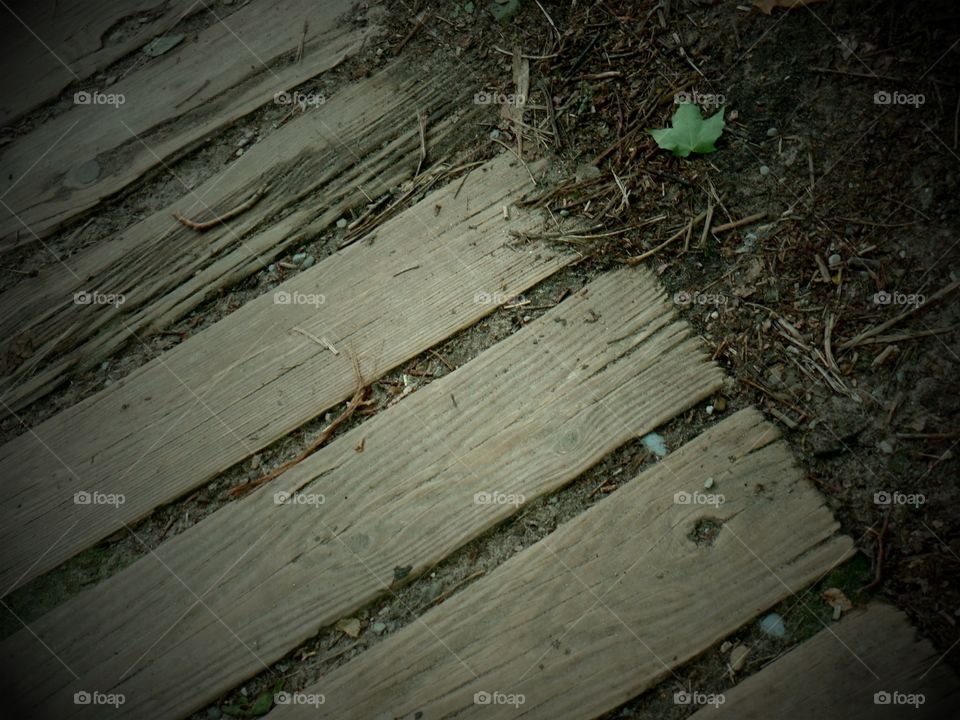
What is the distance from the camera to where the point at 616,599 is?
1607 mm

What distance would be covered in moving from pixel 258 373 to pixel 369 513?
1.73ft

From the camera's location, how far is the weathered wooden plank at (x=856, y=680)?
1485 mm

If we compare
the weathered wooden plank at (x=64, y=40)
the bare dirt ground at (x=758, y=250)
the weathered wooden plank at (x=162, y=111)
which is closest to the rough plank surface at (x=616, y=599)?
the bare dirt ground at (x=758, y=250)

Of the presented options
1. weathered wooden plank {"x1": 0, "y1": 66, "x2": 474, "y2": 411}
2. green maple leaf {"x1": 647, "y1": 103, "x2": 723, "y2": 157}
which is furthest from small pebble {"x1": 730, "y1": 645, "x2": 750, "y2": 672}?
weathered wooden plank {"x1": 0, "y1": 66, "x2": 474, "y2": 411}

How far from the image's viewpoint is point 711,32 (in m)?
1.99

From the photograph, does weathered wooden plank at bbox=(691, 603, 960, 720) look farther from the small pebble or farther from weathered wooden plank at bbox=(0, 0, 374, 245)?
A: weathered wooden plank at bbox=(0, 0, 374, 245)

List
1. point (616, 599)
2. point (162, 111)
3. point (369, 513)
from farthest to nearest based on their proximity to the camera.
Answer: point (162, 111)
point (369, 513)
point (616, 599)

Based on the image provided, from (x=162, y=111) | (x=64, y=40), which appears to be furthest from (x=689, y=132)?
(x=64, y=40)

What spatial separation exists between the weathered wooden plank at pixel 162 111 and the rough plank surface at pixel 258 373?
0.64 metres

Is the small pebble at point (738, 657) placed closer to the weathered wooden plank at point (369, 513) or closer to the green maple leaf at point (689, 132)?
the weathered wooden plank at point (369, 513)

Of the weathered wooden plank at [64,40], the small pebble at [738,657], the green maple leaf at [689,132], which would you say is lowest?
the small pebble at [738,657]

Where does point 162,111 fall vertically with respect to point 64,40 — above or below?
below

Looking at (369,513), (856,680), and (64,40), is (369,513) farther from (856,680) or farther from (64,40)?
(64,40)

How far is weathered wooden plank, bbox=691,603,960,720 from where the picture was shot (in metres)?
1.49
